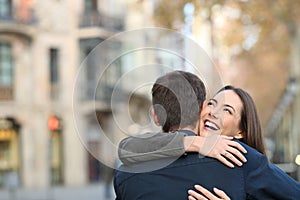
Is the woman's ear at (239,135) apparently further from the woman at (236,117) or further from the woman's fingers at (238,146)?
the woman's fingers at (238,146)

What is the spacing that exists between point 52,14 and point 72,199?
15.6 m

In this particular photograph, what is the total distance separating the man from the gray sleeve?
3 cm

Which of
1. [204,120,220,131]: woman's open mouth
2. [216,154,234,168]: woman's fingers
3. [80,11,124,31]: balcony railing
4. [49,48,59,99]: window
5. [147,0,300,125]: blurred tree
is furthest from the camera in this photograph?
[80,11,124,31]: balcony railing

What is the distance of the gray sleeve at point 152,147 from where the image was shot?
114 inches

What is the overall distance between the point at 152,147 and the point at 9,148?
101 feet

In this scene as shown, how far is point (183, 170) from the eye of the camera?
2.88m

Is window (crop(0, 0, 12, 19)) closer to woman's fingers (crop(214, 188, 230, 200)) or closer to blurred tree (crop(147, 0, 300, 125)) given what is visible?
blurred tree (crop(147, 0, 300, 125))

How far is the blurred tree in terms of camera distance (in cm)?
2133

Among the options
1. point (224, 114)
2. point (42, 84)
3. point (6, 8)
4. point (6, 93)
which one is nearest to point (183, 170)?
point (224, 114)

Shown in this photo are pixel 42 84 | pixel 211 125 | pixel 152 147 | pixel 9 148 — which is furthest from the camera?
pixel 42 84

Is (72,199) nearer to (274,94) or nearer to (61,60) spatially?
(61,60)

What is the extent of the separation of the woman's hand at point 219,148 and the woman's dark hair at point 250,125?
380 mm

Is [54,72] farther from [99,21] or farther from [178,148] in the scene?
[178,148]

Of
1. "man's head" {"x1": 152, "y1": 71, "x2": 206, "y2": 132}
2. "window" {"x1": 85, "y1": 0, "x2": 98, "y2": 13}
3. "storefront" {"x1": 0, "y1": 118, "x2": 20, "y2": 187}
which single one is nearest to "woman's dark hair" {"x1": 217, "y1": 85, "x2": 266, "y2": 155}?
"man's head" {"x1": 152, "y1": 71, "x2": 206, "y2": 132}
